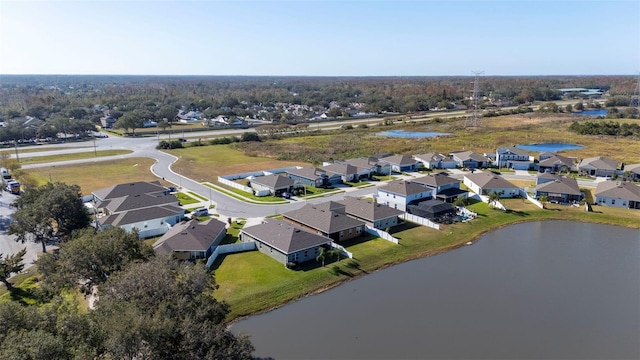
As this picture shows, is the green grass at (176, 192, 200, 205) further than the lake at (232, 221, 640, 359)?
Yes

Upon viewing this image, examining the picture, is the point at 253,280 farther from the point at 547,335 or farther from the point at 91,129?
the point at 91,129

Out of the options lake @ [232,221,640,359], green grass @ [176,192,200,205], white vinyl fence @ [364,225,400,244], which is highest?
green grass @ [176,192,200,205]

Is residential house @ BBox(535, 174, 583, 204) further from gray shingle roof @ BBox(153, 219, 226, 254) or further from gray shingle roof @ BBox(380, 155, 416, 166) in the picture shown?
gray shingle roof @ BBox(153, 219, 226, 254)

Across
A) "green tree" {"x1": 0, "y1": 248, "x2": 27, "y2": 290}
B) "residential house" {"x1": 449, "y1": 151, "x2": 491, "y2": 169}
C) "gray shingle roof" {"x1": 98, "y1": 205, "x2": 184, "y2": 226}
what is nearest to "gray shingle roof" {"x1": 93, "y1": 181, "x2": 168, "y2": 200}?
"gray shingle roof" {"x1": 98, "y1": 205, "x2": 184, "y2": 226}

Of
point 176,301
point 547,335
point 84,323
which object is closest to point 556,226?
point 547,335

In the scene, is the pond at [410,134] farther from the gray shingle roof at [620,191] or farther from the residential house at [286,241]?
the residential house at [286,241]

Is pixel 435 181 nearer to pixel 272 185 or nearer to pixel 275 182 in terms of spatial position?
pixel 275 182

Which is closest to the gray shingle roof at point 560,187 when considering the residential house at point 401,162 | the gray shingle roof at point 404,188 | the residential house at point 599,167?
the residential house at point 599,167

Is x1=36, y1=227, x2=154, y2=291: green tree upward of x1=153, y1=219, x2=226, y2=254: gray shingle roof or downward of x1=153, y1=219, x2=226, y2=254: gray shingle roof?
upward
